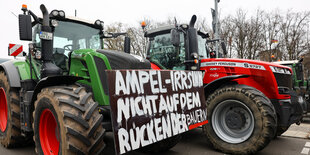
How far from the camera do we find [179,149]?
476 centimetres

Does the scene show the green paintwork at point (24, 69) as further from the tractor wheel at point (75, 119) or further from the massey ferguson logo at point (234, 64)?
the massey ferguson logo at point (234, 64)

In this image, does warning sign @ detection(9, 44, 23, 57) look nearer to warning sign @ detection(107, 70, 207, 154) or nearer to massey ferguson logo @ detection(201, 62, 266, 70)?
massey ferguson logo @ detection(201, 62, 266, 70)

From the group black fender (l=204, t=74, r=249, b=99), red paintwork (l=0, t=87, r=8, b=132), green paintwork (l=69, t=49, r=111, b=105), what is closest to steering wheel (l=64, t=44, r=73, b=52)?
green paintwork (l=69, t=49, r=111, b=105)

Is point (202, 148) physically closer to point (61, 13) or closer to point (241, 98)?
point (241, 98)

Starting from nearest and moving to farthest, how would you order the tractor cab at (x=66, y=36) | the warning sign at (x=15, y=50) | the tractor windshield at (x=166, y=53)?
the tractor cab at (x=66, y=36), the tractor windshield at (x=166, y=53), the warning sign at (x=15, y=50)

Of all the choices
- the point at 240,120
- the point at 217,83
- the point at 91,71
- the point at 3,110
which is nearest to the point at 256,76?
the point at 217,83

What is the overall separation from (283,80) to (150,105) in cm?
341

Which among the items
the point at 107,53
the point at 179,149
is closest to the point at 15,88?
the point at 107,53

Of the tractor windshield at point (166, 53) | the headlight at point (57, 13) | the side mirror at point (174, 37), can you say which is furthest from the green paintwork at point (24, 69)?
the tractor windshield at point (166, 53)

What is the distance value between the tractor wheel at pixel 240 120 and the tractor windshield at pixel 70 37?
2827mm

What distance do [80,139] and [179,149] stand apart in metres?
2.60

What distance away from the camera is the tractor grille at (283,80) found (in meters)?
4.88

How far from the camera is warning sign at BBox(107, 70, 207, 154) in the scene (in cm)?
281

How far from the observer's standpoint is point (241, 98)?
4.49 metres
